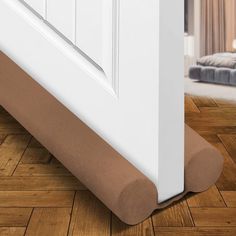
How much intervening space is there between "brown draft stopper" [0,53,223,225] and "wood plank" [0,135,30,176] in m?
0.10

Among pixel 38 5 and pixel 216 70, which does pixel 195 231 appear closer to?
pixel 38 5

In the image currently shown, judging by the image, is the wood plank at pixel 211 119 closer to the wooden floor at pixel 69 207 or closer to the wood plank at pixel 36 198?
the wooden floor at pixel 69 207

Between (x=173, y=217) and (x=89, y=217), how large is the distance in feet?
0.46

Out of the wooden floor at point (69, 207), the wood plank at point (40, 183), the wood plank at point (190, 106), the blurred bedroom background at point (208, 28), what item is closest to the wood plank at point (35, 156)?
the wooden floor at point (69, 207)

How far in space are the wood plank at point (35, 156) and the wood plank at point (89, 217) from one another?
201mm

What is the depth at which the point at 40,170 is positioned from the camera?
1.03m

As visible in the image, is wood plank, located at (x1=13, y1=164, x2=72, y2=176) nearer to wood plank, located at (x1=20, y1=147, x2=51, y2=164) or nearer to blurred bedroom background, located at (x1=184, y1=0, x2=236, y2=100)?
wood plank, located at (x1=20, y1=147, x2=51, y2=164)

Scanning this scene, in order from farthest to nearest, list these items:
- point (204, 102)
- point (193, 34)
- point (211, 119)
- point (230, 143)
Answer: point (193, 34)
point (204, 102)
point (211, 119)
point (230, 143)

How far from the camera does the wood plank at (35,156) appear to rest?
108 centimetres

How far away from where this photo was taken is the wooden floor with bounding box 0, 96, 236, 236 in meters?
0.77

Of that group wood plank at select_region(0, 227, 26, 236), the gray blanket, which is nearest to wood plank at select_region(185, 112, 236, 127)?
wood plank at select_region(0, 227, 26, 236)

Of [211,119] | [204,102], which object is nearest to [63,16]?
[211,119]

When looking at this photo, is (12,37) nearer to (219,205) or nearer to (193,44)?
(219,205)

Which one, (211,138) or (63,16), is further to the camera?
(211,138)
